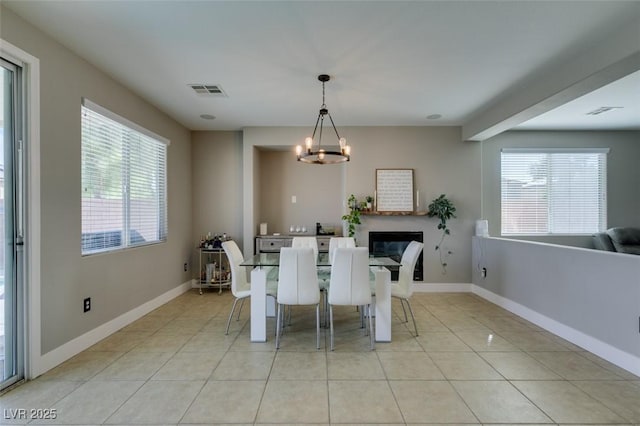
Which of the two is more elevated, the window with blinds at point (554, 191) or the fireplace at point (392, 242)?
the window with blinds at point (554, 191)

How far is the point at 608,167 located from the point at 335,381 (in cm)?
580

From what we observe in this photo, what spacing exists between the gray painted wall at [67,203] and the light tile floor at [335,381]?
0.33 metres

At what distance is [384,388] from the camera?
2.17 m

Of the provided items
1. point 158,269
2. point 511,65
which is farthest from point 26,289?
point 511,65

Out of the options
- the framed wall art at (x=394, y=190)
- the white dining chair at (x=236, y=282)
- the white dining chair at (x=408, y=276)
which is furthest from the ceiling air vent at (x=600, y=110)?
the white dining chair at (x=236, y=282)

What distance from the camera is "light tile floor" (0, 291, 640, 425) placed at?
1891 mm

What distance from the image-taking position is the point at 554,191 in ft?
17.1

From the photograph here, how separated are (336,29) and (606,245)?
17.2 feet

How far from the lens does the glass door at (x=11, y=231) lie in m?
2.15

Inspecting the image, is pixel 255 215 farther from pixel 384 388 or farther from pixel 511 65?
pixel 511 65

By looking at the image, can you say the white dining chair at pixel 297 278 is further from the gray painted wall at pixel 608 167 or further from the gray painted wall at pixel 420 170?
the gray painted wall at pixel 608 167

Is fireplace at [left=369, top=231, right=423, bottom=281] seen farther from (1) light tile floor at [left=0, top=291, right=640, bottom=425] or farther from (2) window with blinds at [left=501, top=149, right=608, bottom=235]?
(1) light tile floor at [left=0, top=291, right=640, bottom=425]

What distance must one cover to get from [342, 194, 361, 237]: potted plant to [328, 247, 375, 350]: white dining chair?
6.58 feet

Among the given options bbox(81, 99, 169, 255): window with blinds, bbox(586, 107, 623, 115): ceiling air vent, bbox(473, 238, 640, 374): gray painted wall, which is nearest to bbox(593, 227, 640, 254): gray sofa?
bbox(586, 107, 623, 115): ceiling air vent
